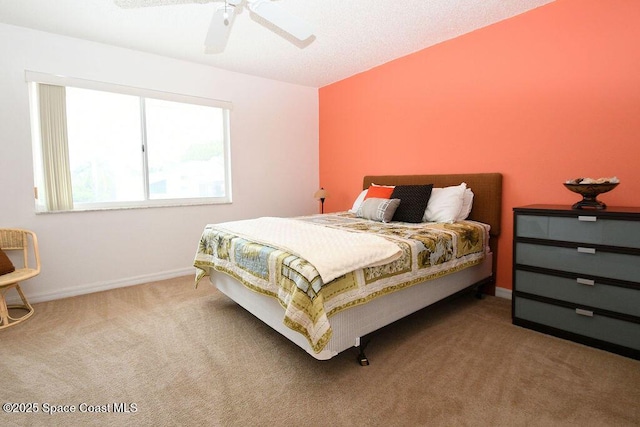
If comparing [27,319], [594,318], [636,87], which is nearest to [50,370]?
[27,319]

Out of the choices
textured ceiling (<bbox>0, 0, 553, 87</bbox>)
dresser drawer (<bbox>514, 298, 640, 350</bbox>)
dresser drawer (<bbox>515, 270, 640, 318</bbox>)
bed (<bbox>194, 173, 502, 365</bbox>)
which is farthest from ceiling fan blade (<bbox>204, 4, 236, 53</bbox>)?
dresser drawer (<bbox>514, 298, 640, 350</bbox>)

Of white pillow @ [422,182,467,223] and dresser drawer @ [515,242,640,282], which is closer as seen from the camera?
dresser drawer @ [515,242,640,282]

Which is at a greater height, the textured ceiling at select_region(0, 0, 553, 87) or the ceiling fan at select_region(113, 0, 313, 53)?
the textured ceiling at select_region(0, 0, 553, 87)

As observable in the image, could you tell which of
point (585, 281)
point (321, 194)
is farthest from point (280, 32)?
point (585, 281)

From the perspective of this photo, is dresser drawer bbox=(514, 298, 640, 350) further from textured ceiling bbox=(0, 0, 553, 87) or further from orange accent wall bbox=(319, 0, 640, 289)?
textured ceiling bbox=(0, 0, 553, 87)

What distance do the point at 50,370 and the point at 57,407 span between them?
417 mm

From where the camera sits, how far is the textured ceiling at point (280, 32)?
251 cm

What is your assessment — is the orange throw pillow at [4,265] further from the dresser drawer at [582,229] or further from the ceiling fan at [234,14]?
the dresser drawer at [582,229]

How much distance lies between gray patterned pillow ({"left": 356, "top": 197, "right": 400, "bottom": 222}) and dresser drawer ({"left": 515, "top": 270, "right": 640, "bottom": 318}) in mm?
1146

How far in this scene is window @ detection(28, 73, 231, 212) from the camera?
2.98 metres

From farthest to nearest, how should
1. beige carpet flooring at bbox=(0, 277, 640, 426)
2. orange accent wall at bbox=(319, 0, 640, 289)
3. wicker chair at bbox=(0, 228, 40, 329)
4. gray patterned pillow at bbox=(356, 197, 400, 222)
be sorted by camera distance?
gray patterned pillow at bbox=(356, 197, 400, 222) < wicker chair at bbox=(0, 228, 40, 329) < orange accent wall at bbox=(319, 0, 640, 289) < beige carpet flooring at bbox=(0, 277, 640, 426)

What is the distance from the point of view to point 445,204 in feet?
9.64

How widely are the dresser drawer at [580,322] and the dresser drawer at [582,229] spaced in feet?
1.56

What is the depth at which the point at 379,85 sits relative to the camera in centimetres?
392
